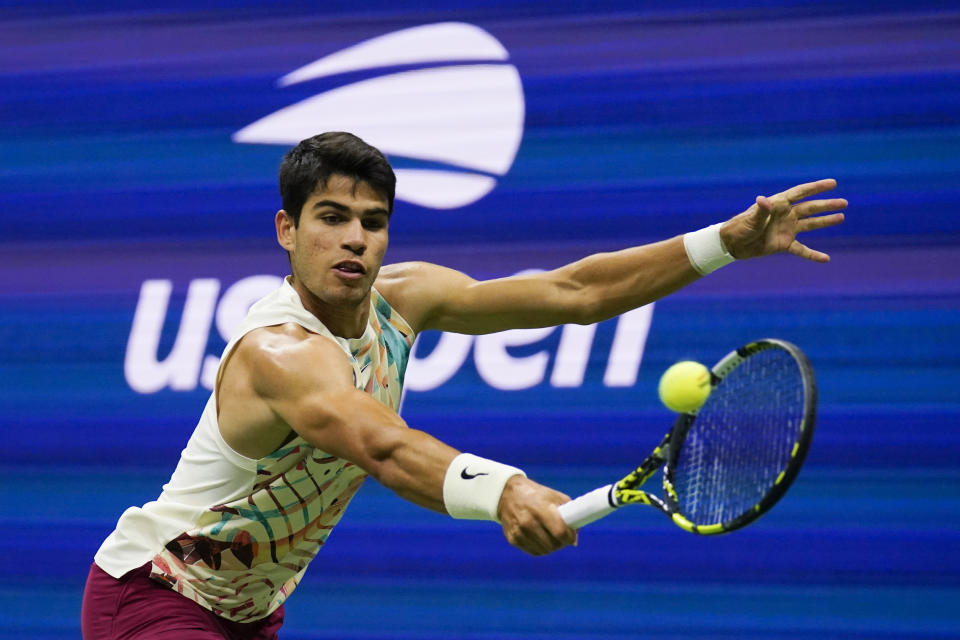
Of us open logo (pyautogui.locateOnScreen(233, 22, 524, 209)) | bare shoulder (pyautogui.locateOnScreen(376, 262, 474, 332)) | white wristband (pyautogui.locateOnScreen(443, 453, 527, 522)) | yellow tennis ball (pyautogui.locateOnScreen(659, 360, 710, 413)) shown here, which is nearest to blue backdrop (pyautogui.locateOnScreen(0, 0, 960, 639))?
us open logo (pyautogui.locateOnScreen(233, 22, 524, 209))

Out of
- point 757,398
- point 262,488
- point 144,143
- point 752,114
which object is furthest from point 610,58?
point 262,488

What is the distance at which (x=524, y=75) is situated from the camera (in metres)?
4.55

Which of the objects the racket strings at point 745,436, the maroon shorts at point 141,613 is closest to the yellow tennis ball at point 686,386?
the racket strings at point 745,436

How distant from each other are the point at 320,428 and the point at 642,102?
2.42 metres

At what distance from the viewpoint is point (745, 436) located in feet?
11.0

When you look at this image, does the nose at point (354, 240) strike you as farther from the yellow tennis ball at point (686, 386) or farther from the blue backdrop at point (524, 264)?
the blue backdrop at point (524, 264)

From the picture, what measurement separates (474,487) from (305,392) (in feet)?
1.41

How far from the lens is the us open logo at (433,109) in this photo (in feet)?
15.0

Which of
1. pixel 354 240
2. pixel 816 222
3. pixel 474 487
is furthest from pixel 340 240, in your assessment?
pixel 816 222

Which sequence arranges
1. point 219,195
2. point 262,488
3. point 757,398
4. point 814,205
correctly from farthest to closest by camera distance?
point 219,195 → point 757,398 → point 814,205 → point 262,488

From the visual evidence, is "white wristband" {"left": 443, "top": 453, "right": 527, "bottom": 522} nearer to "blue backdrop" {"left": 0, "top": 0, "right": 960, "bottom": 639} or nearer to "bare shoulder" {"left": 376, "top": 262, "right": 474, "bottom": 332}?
"bare shoulder" {"left": 376, "top": 262, "right": 474, "bottom": 332}

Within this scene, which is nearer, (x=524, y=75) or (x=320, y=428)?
(x=320, y=428)

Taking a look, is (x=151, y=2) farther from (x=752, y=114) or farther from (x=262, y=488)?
(x=262, y=488)

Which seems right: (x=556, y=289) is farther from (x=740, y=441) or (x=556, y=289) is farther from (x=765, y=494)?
(x=765, y=494)
